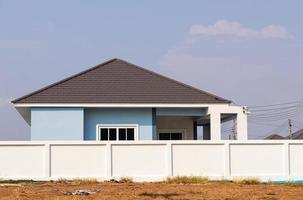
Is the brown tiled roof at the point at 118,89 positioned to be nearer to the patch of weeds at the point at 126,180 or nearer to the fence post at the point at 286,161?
the fence post at the point at 286,161

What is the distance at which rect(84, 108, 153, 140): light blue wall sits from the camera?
26250 millimetres

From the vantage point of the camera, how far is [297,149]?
21781 millimetres

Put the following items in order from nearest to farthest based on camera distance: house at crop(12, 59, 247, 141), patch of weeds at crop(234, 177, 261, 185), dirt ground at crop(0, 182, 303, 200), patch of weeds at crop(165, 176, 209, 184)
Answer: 1. dirt ground at crop(0, 182, 303, 200)
2. patch of weeds at crop(234, 177, 261, 185)
3. patch of weeds at crop(165, 176, 209, 184)
4. house at crop(12, 59, 247, 141)

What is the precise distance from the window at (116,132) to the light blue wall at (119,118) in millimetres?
211

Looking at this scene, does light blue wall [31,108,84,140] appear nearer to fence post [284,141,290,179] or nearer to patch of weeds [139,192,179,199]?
fence post [284,141,290,179]

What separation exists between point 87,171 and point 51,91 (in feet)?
20.3

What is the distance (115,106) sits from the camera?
25.8 metres

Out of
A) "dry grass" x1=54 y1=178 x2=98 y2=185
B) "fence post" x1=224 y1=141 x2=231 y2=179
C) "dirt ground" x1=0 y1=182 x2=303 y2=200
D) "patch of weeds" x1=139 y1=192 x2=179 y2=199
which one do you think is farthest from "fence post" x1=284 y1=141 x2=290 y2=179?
"patch of weeds" x1=139 y1=192 x2=179 y2=199

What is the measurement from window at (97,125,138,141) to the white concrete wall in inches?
203

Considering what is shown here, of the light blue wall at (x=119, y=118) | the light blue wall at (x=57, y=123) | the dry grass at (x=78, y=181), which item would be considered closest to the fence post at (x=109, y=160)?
the dry grass at (x=78, y=181)

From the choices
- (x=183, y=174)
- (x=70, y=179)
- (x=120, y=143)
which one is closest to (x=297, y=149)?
(x=183, y=174)

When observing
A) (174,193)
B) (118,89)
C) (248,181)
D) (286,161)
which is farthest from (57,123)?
(174,193)

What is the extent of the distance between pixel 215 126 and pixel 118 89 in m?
4.43

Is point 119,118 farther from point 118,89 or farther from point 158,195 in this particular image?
point 158,195
